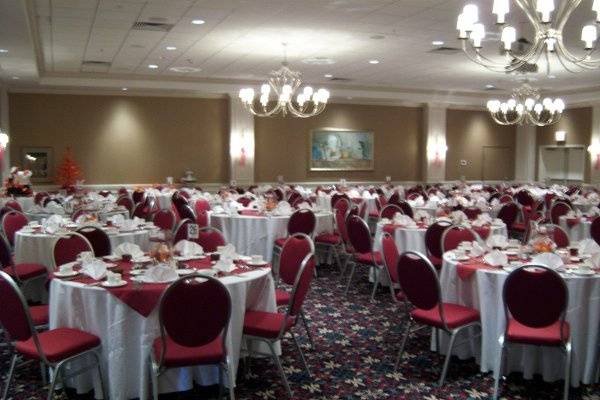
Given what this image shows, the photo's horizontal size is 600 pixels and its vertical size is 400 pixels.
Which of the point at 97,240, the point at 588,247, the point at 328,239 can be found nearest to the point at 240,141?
the point at 328,239

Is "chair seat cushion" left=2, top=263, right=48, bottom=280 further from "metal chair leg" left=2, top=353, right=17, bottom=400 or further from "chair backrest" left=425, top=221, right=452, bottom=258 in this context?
"chair backrest" left=425, top=221, right=452, bottom=258

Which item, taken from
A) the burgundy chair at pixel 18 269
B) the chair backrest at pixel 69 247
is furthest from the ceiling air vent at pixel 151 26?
the chair backrest at pixel 69 247

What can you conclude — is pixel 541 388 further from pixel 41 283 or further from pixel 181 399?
pixel 41 283

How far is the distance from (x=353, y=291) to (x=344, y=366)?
2777 millimetres

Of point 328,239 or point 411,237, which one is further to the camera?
point 328,239

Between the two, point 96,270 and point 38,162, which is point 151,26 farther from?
point 38,162

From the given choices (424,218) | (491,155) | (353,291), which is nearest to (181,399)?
(353,291)

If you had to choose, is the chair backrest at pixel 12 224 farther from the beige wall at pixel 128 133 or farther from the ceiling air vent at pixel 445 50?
the beige wall at pixel 128 133

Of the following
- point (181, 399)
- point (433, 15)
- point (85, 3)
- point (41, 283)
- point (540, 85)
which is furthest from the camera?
point (540, 85)

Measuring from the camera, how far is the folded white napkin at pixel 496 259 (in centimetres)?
501

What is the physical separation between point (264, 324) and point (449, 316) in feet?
4.76

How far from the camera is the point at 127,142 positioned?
17.0 meters

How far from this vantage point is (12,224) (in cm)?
780

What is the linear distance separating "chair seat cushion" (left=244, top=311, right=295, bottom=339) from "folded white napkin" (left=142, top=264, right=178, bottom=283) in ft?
2.13
